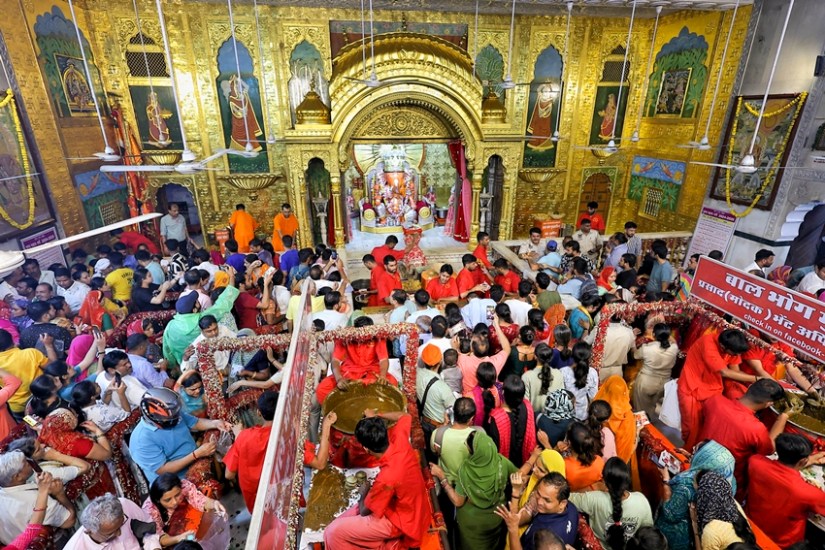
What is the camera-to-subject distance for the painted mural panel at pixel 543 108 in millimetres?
11578

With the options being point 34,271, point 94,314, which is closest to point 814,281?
point 94,314

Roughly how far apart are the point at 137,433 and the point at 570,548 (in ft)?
10.9

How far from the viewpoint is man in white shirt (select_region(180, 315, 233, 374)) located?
439 centimetres

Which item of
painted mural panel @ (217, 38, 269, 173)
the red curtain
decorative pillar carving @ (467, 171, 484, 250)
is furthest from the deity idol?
painted mural panel @ (217, 38, 269, 173)

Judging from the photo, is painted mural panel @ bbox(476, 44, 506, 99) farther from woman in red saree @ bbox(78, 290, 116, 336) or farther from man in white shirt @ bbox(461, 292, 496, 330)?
woman in red saree @ bbox(78, 290, 116, 336)

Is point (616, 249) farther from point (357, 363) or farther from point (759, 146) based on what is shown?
point (357, 363)

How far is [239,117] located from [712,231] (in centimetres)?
1221

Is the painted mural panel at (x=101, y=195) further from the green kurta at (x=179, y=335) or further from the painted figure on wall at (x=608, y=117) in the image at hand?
the painted figure on wall at (x=608, y=117)

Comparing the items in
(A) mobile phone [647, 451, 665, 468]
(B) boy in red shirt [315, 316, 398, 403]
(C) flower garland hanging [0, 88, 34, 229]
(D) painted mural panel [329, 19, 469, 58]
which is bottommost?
(A) mobile phone [647, 451, 665, 468]

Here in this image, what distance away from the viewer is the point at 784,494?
Result: 311cm

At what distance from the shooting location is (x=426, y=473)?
3689 millimetres

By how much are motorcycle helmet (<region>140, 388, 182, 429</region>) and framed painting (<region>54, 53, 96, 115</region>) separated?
8011 millimetres

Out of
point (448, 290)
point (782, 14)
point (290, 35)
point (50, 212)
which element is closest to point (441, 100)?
point (290, 35)

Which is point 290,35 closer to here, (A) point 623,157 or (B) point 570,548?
(A) point 623,157
